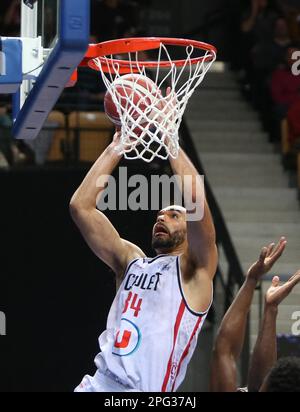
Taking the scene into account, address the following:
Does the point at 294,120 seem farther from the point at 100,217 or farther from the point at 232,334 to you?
the point at 232,334

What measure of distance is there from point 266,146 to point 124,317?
573 cm

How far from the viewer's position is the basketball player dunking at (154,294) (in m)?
5.25

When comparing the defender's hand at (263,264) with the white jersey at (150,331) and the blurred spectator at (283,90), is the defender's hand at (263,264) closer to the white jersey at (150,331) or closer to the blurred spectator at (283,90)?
the white jersey at (150,331)

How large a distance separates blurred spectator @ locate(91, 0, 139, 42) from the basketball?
5610 millimetres

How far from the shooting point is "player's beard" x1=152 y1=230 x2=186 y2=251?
18.1 ft

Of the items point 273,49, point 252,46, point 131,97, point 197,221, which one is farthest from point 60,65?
point 252,46

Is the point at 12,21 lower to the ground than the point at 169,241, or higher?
lower

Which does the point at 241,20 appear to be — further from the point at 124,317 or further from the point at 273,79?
the point at 124,317

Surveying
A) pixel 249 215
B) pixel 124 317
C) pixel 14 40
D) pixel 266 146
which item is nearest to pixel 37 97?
pixel 14 40

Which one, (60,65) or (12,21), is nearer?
(60,65)

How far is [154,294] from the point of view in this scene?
5.34 metres

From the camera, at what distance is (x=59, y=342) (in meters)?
8.95

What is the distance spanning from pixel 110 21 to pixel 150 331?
6339mm

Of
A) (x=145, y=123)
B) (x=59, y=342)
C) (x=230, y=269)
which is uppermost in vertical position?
(x=145, y=123)
